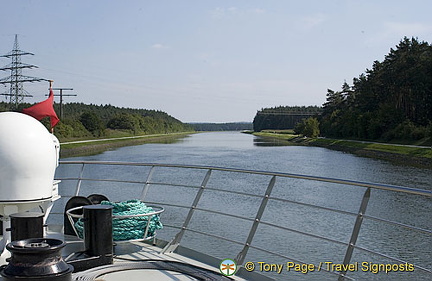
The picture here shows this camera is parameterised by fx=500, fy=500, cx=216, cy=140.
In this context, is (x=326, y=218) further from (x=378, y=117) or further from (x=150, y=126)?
(x=150, y=126)

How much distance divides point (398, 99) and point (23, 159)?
61482 mm

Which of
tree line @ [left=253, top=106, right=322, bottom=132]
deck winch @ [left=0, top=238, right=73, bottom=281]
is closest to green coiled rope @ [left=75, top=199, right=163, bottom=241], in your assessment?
deck winch @ [left=0, top=238, right=73, bottom=281]

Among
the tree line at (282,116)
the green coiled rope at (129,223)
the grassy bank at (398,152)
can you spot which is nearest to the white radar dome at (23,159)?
the green coiled rope at (129,223)

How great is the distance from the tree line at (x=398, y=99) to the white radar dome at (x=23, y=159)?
1772 inches

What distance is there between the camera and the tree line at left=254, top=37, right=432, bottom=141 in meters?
50.9

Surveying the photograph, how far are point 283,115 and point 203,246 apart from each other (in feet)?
532

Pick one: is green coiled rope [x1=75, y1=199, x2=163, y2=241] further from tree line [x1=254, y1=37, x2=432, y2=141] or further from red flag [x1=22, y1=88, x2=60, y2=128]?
tree line [x1=254, y1=37, x2=432, y2=141]

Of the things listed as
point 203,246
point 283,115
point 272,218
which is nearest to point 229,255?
point 203,246

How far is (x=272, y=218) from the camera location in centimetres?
1296

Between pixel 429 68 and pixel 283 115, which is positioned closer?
pixel 429 68

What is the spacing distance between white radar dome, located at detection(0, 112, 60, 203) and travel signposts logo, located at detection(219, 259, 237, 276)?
1.68 meters

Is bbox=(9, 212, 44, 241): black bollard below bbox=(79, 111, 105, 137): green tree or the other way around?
below

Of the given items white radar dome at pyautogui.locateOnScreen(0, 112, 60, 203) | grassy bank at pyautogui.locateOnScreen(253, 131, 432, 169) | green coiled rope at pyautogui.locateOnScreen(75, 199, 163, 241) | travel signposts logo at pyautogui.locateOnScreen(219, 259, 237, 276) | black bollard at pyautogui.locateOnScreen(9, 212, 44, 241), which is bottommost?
grassy bank at pyautogui.locateOnScreen(253, 131, 432, 169)

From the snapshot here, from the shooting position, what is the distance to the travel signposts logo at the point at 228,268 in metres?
3.66
